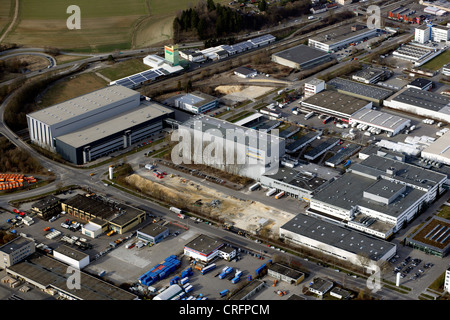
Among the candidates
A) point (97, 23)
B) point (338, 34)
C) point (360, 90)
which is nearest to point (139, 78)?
point (97, 23)

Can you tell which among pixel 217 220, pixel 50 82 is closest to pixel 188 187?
pixel 217 220

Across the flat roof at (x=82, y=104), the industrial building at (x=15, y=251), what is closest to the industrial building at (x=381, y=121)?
the flat roof at (x=82, y=104)

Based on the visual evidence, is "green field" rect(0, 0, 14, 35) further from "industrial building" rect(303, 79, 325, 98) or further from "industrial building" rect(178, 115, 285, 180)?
"industrial building" rect(303, 79, 325, 98)

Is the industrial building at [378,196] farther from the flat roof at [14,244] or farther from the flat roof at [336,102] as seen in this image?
the flat roof at [14,244]

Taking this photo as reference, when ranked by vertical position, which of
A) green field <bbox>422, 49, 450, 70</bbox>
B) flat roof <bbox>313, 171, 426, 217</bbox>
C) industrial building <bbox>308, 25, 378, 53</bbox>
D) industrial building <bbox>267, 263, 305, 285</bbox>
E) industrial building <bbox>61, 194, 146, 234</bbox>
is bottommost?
industrial building <bbox>267, 263, 305, 285</bbox>

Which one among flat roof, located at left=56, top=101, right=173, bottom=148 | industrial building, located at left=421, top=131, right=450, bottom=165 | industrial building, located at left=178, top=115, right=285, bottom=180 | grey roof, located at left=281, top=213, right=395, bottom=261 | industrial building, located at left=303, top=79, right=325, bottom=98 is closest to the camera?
grey roof, located at left=281, top=213, right=395, bottom=261

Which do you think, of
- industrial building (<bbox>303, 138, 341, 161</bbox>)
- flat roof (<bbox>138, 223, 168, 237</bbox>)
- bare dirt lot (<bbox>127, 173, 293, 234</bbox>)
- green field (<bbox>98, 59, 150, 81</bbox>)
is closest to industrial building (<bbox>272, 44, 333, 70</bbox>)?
green field (<bbox>98, 59, 150, 81</bbox>)

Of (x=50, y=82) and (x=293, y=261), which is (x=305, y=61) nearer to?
(x=50, y=82)
